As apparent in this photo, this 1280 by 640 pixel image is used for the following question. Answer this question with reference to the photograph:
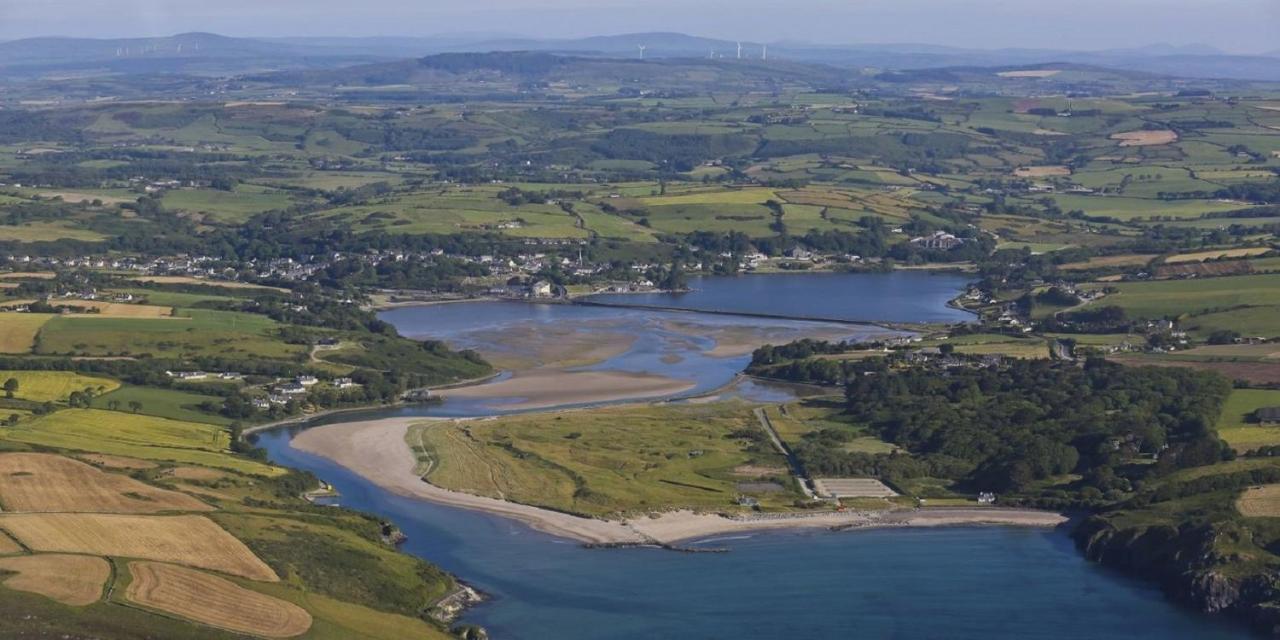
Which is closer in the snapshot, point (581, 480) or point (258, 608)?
point (258, 608)

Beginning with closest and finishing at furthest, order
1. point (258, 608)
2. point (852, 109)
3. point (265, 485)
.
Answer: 1. point (258, 608)
2. point (265, 485)
3. point (852, 109)

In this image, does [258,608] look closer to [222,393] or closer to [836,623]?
[836,623]

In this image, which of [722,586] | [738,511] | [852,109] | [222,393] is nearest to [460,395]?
[222,393]

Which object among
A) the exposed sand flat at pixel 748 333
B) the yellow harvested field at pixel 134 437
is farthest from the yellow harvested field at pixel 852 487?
the exposed sand flat at pixel 748 333

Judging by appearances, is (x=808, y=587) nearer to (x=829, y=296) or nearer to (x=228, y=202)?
(x=829, y=296)

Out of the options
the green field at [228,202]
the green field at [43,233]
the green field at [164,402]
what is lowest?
the green field at [228,202]

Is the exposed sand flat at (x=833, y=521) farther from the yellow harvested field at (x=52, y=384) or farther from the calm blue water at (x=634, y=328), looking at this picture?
the yellow harvested field at (x=52, y=384)

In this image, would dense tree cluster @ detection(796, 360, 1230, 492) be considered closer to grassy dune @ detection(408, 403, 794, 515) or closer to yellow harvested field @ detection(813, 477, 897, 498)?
yellow harvested field @ detection(813, 477, 897, 498)

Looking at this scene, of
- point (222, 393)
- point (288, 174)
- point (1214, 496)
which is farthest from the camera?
point (288, 174)
